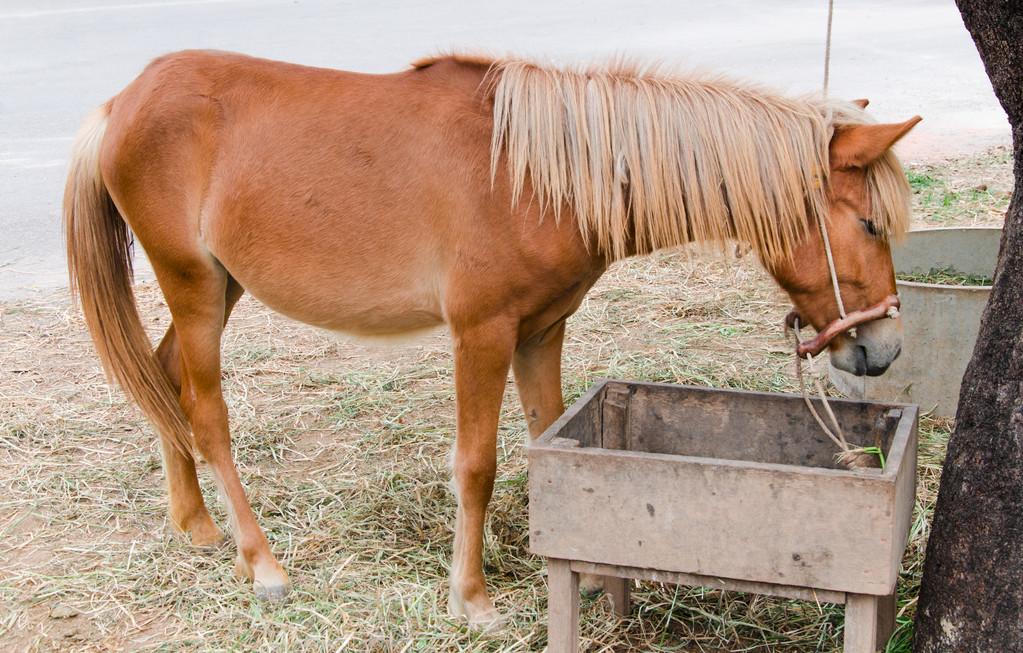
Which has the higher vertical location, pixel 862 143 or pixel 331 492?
pixel 862 143

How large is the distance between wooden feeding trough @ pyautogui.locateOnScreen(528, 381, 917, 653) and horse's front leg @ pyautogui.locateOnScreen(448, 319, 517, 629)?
1.10 ft

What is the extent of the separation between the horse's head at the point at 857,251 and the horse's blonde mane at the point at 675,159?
0.04 ft

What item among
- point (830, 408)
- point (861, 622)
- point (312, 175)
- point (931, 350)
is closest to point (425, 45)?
point (931, 350)

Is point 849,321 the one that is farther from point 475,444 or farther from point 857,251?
point 475,444

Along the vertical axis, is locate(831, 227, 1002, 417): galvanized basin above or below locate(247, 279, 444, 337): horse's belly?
A: below

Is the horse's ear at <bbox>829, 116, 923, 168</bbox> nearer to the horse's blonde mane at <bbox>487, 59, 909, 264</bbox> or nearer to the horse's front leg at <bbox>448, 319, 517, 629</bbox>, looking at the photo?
the horse's blonde mane at <bbox>487, 59, 909, 264</bbox>

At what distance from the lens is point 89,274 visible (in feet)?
11.4

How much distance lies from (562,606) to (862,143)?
4.38ft

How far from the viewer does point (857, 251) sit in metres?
2.65

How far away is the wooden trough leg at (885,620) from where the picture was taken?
2.68m

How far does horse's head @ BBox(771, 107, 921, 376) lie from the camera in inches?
103

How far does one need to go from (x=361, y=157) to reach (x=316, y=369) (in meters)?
2.18

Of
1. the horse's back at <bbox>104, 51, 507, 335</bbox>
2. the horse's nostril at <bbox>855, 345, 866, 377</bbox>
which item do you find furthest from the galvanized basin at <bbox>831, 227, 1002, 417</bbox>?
the horse's back at <bbox>104, 51, 507, 335</bbox>

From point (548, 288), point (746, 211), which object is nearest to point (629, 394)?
point (548, 288)
